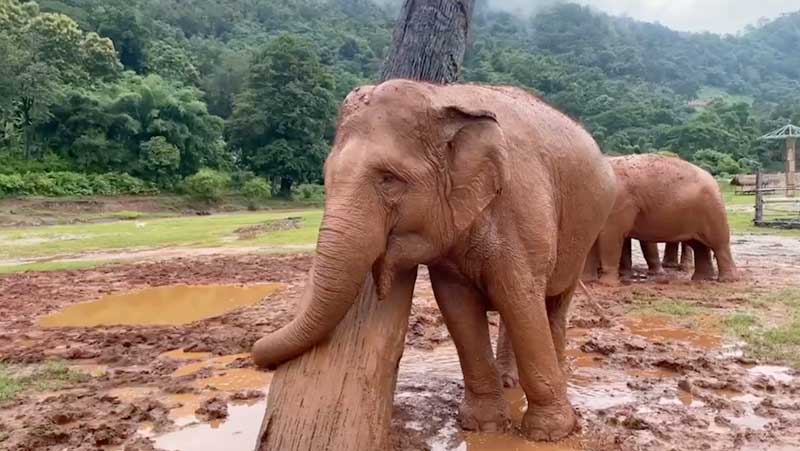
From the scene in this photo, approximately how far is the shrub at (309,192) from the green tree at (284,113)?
2.21ft

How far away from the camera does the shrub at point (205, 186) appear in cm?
3900

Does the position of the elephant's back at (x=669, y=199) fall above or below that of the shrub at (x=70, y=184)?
above

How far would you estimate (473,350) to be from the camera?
449 cm

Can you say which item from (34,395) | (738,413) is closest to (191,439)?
(34,395)

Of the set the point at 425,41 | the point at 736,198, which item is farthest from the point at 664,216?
the point at 736,198

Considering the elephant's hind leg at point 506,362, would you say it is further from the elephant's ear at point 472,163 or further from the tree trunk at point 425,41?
the tree trunk at point 425,41

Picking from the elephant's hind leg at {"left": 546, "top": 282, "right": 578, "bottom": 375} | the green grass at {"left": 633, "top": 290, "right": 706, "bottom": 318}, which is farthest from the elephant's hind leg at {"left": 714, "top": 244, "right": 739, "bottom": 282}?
the elephant's hind leg at {"left": 546, "top": 282, "right": 578, "bottom": 375}

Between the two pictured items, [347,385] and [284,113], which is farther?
[284,113]

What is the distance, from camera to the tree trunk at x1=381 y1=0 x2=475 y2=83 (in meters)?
6.72

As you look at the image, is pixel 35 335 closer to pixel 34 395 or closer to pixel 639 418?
pixel 34 395

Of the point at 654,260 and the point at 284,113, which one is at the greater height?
the point at 284,113

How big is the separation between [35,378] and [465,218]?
4249 millimetres

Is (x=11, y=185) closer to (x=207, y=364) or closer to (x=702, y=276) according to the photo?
(x=207, y=364)

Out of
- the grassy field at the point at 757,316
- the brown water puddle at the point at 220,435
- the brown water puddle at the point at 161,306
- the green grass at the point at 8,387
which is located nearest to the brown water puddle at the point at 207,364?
the green grass at the point at 8,387
